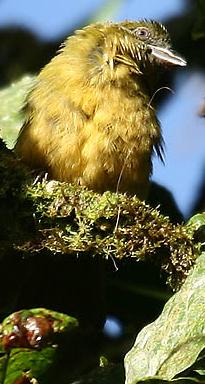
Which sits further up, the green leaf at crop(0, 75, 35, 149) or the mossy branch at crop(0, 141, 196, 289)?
the mossy branch at crop(0, 141, 196, 289)

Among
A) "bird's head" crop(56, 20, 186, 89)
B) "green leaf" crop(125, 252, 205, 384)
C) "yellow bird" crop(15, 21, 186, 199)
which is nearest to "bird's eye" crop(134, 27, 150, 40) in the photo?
"bird's head" crop(56, 20, 186, 89)

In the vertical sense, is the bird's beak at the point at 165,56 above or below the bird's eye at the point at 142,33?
below

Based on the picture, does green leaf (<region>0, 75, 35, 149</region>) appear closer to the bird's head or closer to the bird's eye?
the bird's head

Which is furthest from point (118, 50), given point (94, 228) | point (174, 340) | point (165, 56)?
point (174, 340)

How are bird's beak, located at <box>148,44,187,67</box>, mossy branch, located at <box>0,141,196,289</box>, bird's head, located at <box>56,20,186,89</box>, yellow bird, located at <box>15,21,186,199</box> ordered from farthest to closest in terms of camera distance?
bird's beak, located at <box>148,44,187,67</box>
bird's head, located at <box>56,20,186,89</box>
yellow bird, located at <box>15,21,186,199</box>
mossy branch, located at <box>0,141,196,289</box>

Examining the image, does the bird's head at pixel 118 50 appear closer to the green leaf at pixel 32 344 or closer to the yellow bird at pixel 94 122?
the yellow bird at pixel 94 122

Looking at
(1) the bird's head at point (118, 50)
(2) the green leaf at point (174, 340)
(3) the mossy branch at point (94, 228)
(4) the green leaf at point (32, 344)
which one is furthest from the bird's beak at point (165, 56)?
(4) the green leaf at point (32, 344)
